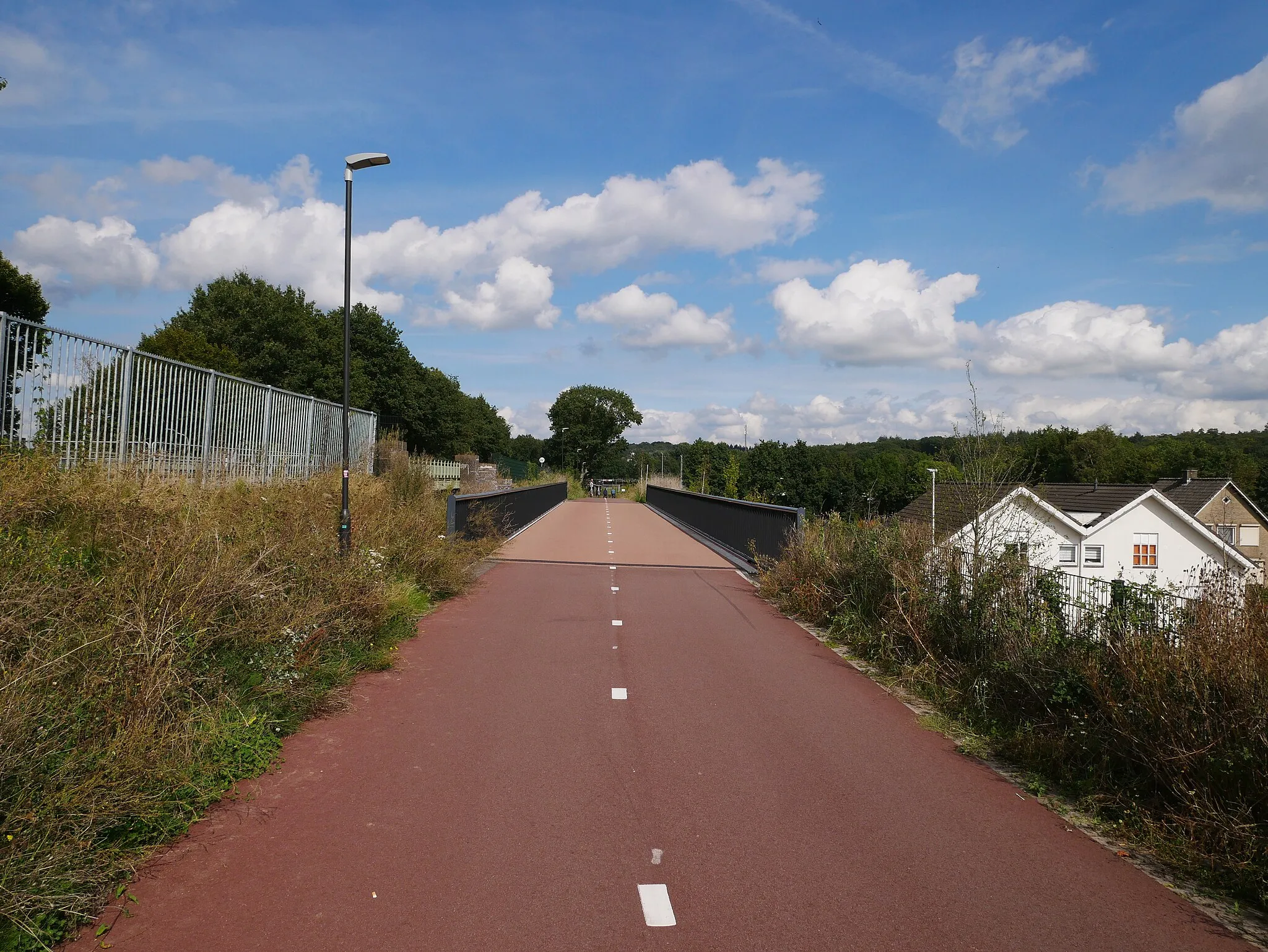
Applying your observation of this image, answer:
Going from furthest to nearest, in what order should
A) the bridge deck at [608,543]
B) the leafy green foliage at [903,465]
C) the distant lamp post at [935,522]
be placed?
the leafy green foliage at [903,465] < the bridge deck at [608,543] < the distant lamp post at [935,522]

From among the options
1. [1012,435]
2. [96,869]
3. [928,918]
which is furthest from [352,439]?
[928,918]

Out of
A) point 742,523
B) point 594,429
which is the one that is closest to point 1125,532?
point 742,523

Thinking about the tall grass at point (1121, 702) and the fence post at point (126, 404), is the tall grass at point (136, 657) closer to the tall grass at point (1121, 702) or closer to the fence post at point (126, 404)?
the fence post at point (126, 404)

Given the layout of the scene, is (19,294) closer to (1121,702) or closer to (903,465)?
(1121,702)

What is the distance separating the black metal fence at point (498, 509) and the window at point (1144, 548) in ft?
85.9

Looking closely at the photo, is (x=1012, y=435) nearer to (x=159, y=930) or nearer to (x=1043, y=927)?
(x=1043, y=927)

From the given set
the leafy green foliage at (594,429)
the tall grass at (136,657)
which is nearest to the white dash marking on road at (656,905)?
the tall grass at (136,657)

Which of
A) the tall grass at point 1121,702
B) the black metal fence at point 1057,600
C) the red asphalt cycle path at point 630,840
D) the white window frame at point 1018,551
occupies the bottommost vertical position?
the red asphalt cycle path at point 630,840

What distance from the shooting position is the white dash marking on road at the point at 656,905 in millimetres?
3746

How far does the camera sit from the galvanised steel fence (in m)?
9.00

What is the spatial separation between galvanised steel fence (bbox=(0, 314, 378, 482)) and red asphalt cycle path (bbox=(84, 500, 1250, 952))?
480cm

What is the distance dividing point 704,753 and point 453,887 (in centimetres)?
251

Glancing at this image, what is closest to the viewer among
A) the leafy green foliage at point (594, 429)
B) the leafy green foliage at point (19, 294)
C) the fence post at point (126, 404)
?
the fence post at point (126, 404)

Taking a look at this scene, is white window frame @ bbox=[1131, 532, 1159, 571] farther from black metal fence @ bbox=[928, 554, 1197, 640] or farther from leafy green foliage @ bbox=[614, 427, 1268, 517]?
black metal fence @ bbox=[928, 554, 1197, 640]
